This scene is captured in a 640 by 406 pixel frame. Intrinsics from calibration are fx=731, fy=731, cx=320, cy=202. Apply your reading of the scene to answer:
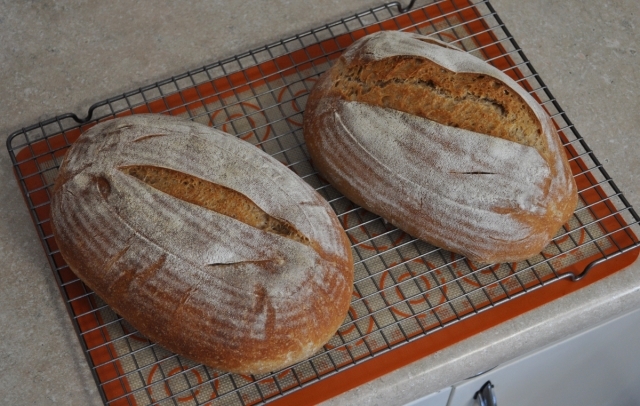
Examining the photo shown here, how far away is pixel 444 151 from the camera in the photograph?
1150 mm

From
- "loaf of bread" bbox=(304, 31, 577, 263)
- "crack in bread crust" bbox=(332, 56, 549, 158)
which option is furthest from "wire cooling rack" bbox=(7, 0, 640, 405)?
"crack in bread crust" bbox=(332, 56, 549, 158)

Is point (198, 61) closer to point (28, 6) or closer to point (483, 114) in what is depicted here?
point (28, 6)

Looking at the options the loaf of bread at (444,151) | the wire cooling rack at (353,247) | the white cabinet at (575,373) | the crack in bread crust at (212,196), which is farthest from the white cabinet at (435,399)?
the crack in bread crust at (212,196)

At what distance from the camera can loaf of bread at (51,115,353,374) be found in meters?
1.04

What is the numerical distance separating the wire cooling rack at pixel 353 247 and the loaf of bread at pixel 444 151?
0.06 meters

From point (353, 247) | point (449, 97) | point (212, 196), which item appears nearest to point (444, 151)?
point (449, 97)

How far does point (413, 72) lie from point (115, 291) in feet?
1.91

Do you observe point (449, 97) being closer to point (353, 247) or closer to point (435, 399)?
point (353, 247)

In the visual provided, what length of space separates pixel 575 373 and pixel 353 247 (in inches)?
21.7

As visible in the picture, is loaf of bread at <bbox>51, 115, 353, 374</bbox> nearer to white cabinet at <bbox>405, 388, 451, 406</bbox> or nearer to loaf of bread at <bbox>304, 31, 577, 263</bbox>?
loaf of bread at <bbox>304, 31, 577, 263</bbox>

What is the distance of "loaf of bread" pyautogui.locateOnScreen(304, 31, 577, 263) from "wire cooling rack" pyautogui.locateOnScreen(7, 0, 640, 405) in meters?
0.06

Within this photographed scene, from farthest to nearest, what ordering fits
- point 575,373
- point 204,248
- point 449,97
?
point 575,373 → point 449,97 → point 204,248

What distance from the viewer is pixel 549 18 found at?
152 cm

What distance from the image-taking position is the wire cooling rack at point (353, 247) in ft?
3.69
